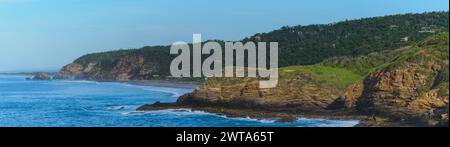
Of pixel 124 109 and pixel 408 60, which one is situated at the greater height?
pixel 408 60

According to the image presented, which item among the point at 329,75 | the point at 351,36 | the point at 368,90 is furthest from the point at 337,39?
the point at 368,90

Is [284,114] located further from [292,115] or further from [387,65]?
[387,65]

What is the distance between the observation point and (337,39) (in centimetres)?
10388

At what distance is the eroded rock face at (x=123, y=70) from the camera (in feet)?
481

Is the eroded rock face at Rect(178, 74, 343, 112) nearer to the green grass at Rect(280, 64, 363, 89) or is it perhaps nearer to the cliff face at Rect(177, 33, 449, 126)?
the cliff face at Rect(177, 33, 449, 126)

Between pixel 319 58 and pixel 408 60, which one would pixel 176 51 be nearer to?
pixel 319 58

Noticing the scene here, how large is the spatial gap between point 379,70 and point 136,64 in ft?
367

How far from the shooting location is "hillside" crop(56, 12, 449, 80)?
87.7 meters

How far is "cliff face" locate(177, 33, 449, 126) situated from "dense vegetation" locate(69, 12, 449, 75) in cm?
2448

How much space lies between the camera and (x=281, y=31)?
13075 cm

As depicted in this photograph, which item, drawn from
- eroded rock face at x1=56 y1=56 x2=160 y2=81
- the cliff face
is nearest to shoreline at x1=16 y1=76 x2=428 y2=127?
the cliff face

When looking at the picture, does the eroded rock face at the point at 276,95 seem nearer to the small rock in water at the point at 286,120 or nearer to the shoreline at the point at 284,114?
the shoreline at the point at 284,114

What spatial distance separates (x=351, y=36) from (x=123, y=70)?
75.4m
